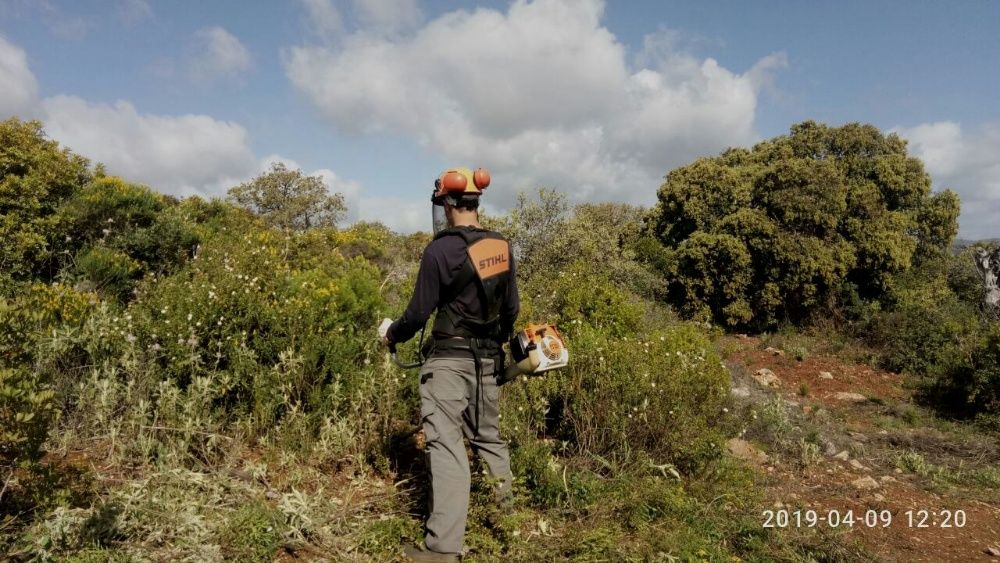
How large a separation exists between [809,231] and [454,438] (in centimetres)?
1635

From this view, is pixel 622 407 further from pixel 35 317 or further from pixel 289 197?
pixel 289 197

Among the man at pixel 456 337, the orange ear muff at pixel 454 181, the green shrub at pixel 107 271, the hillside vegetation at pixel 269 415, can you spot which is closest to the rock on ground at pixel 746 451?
the hillside vegetation at pixel 269 415

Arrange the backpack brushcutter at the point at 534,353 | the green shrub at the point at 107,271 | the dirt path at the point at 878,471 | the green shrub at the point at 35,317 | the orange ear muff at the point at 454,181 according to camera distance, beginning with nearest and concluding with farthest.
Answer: the green shrub at the point at 35,317 → the orange ear muff at the point at 454,181 → the backpack brushcutter at the point at 534,353 → the dirt path at the point at 878,471 → the green shrub at the point at 107,271

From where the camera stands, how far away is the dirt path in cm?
465

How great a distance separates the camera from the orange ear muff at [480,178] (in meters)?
3.22

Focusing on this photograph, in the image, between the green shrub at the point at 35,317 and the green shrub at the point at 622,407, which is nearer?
the green shrub at the point at 35,317

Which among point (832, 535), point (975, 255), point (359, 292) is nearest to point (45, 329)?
point (359, 292)

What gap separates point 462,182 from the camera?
319cm

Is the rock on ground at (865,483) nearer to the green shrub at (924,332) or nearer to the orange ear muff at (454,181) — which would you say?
the orange ear muff at (454,181)

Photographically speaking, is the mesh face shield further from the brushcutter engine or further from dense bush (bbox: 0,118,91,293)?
dense bush (bbox: 0,118,91,293)

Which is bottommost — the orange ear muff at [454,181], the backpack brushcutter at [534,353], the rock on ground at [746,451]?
the rock on ground at [746,451]

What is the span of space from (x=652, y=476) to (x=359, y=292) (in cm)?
370

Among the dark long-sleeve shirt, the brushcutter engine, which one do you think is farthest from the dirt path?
the dark long-sleeve shirt

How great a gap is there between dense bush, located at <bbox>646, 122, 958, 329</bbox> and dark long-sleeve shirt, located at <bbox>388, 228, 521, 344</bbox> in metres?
14.5
